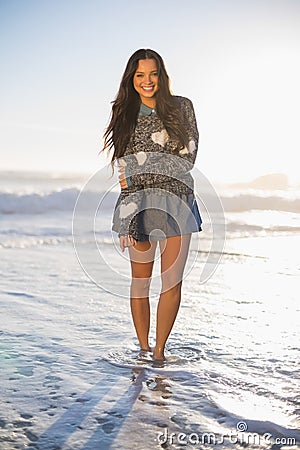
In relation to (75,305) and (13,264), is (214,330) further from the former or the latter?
(13,264)

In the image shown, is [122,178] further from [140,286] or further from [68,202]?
[68,202]

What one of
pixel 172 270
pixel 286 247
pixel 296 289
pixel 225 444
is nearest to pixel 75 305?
pixel 172 270

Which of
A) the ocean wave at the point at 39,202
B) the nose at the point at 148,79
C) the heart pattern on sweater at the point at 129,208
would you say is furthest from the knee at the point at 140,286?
the ocean wave at the point at 39,202

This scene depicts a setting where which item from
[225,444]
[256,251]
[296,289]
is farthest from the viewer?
[256,251]

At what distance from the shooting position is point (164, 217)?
3.18 metres

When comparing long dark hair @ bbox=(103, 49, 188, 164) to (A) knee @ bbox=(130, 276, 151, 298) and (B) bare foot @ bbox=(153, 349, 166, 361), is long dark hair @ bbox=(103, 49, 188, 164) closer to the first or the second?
(A) knee @ bbox=(130, 276, 151, 298)

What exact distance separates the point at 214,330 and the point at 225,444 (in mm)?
1569

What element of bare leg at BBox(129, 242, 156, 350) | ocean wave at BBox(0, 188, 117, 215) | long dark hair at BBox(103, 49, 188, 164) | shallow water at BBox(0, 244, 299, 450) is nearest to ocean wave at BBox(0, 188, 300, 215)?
ocean wave at BBox(0, 188, 117, 215)

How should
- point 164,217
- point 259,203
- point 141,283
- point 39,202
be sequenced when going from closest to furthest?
point 164,217, point 141,283, point 259,203, point 39,202

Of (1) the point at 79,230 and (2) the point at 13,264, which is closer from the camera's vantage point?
(1) the point at 79,230

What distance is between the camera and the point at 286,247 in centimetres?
780

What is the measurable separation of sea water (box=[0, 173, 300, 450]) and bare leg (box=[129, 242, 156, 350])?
14cm

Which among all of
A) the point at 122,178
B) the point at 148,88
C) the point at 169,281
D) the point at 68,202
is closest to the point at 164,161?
the point at 122,178

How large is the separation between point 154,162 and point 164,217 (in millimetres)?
272
